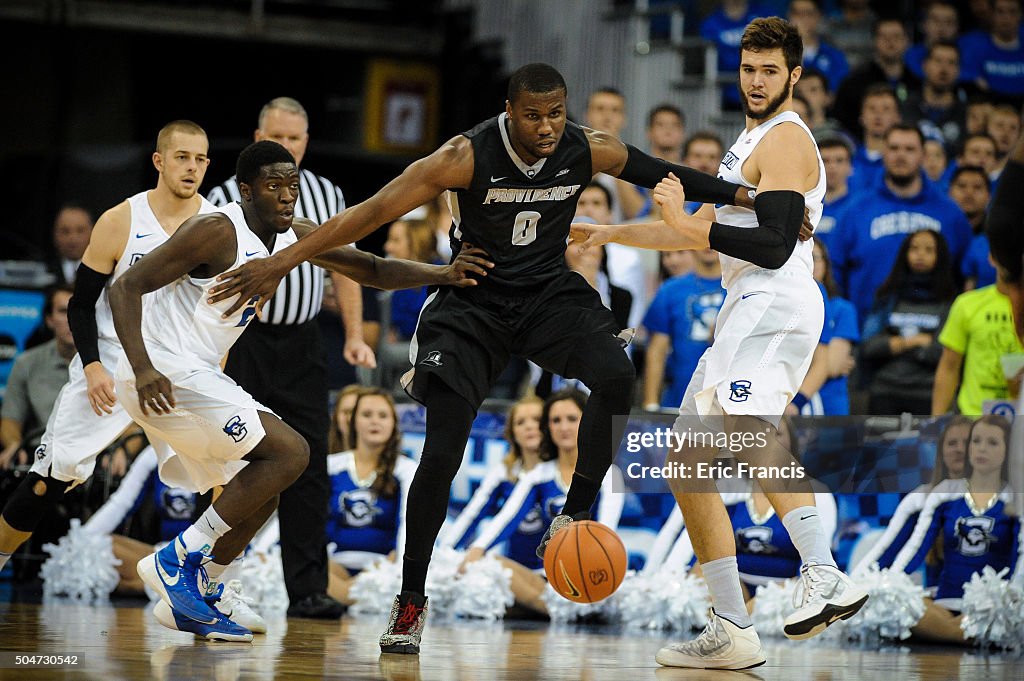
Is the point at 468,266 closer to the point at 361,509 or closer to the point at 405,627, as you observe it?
the point at 405,627

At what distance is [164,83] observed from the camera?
55.9 ft

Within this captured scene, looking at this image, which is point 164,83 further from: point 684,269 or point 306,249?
point 306,249

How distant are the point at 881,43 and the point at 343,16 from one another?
637 cm

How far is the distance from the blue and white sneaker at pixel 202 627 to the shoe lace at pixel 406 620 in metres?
0.74

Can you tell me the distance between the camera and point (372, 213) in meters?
5.67

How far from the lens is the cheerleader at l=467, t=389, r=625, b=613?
836 cm

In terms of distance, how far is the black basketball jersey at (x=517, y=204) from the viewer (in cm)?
578

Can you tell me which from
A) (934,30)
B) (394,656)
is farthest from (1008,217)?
(934,30)

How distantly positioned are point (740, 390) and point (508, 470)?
3.20 m

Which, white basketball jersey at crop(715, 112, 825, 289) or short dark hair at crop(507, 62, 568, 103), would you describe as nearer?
short dark hair at crop(507, 62, 568, 103)

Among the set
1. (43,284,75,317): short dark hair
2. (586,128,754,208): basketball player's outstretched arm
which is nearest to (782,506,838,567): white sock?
(586,128,754,208): basketball player's outstretched arm

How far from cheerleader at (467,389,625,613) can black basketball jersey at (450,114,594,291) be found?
97.4 inches

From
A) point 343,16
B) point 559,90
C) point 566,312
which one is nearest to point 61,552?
point 566,312

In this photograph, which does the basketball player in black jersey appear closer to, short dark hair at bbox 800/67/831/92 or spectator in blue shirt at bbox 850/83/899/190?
spectator in blue shirt at bbox 850/83/899/190
